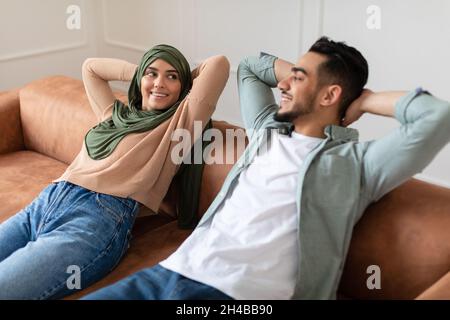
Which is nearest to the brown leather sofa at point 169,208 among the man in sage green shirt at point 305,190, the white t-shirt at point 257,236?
the man in sage green shirt at point 305,190

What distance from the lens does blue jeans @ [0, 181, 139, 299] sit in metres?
1.78

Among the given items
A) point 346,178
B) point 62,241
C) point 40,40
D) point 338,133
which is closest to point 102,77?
point 62,241

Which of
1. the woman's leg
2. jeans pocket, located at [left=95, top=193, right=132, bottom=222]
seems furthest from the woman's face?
the woman's leg

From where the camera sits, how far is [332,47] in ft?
5.87

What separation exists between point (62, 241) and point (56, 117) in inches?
33.5

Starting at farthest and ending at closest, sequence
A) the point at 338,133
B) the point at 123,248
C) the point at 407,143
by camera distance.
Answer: the point at 123,248, the point at 338,133, the point at 407,143

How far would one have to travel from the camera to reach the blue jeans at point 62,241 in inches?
70.1

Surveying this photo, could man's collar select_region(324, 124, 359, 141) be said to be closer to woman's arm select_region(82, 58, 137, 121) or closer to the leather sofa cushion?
woman's arm select_region(82, 58, 137, 121)

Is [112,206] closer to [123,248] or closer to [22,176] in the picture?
[123,248]

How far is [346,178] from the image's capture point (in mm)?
1632

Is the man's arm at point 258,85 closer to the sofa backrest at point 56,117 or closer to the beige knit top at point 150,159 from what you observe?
the beige knit top at point 150,159

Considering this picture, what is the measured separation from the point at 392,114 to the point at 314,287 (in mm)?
470
